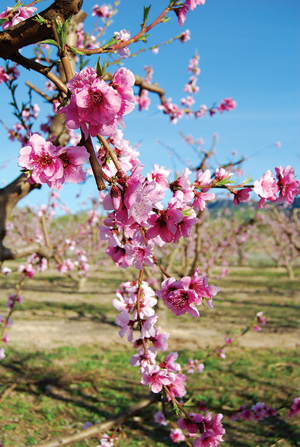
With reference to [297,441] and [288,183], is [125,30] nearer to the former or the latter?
[288,183]

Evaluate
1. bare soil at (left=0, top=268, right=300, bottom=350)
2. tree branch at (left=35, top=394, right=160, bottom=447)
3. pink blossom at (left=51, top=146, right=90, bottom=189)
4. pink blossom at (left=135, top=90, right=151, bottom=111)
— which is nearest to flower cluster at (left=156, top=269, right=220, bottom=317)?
pink blossom at (left=51, top=146, right=90, bottom=189)

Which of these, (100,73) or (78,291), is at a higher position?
(78,291)

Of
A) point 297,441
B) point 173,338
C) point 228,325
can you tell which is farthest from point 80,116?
point 228,325

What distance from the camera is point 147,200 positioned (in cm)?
106

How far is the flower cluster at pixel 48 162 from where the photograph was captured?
110 centimetres

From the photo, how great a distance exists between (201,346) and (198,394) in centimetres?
219

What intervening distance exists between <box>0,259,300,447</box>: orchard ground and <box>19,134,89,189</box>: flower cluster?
103 inches

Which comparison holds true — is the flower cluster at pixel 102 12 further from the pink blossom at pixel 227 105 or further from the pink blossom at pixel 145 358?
the pink blossom at pixel 145 358

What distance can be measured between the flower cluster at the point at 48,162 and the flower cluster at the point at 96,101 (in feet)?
0.33

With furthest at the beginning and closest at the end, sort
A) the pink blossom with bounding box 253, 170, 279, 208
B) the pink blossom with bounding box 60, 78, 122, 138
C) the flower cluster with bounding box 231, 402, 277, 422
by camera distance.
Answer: the flower cluster with bounding box 231, 402, 277, 422 < the pink blossom with bounding box 253, 170, 279, 208 < the pink blossom with bounding box 60, 78, 122, 138

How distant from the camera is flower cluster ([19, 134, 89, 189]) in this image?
3.62 feet

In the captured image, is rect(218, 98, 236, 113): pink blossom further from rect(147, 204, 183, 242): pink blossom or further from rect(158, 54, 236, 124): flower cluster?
rect(147, 204, 183, 242): pink blossom

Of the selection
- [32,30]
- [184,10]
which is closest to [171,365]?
[32,30]

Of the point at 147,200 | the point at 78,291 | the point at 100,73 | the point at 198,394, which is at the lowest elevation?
the point at 198,394
